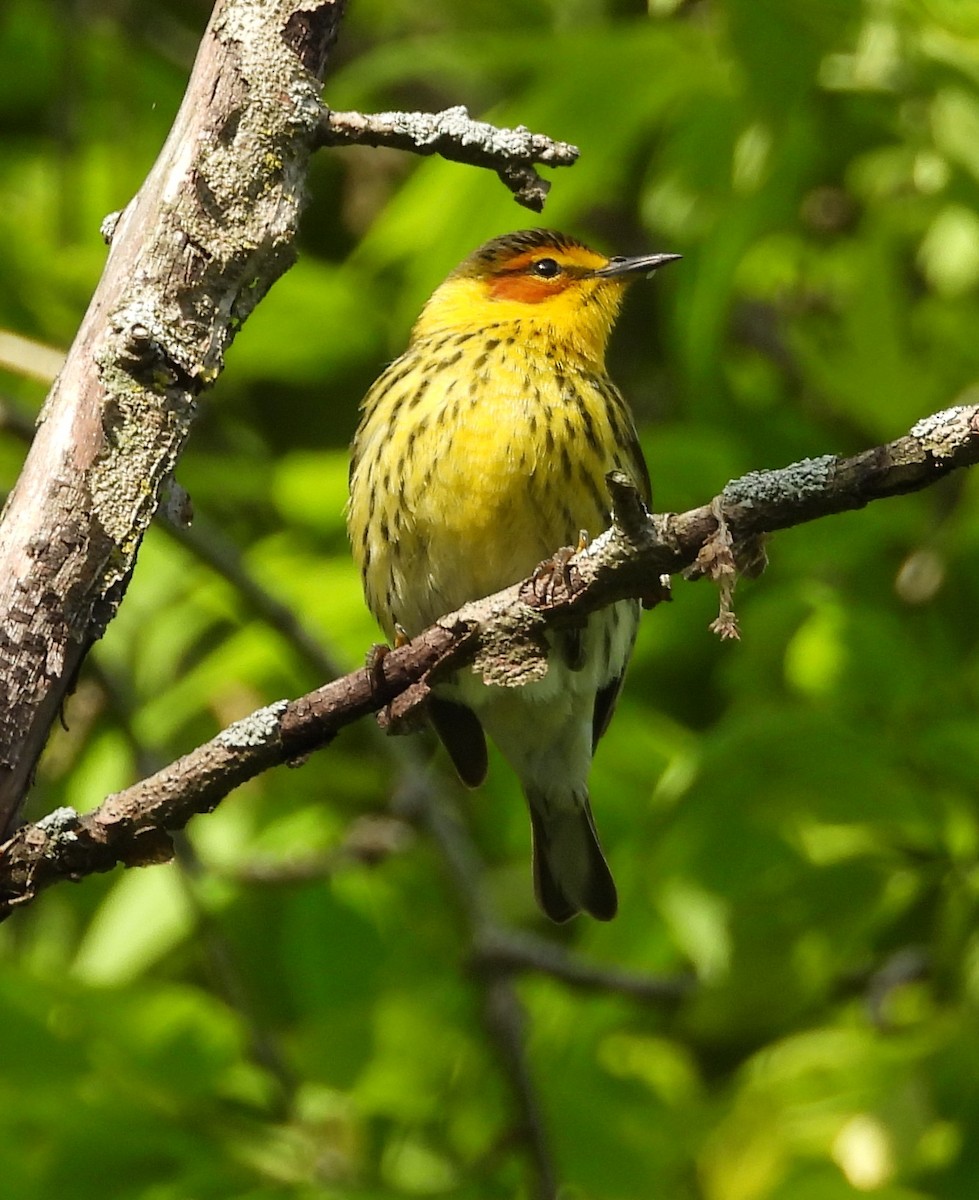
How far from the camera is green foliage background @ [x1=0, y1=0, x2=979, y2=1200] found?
13.7ft

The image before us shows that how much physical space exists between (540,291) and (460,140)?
245 centimetres

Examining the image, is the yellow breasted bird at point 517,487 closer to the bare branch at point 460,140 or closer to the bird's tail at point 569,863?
the bird's tail at point 569,863

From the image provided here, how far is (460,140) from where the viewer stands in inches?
113

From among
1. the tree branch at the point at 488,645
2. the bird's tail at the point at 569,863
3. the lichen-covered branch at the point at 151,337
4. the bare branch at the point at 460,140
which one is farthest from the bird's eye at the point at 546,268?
the tree branch at the point at 488,645

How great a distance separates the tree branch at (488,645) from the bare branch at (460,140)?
0.67 meters

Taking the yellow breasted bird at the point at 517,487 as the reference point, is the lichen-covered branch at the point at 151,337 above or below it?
below

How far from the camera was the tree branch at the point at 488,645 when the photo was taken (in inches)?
92.5

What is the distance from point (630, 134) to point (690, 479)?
38.5 inches

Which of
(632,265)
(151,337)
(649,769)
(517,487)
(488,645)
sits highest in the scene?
(632,265)

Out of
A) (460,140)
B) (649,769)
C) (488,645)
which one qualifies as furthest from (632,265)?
(488,645)

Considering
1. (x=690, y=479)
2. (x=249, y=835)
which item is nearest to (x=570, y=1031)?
(x=249, y=835)

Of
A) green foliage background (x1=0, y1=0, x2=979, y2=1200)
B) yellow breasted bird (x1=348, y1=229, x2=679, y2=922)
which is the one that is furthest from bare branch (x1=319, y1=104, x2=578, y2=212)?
yellow breasted bird (x1=348, y1=229, x2=679, y2=922)

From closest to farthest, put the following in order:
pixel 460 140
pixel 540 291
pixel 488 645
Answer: pixel 488 645 → pixel 460 140 → pixel 540 291

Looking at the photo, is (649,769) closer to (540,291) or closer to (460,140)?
(540,291)
